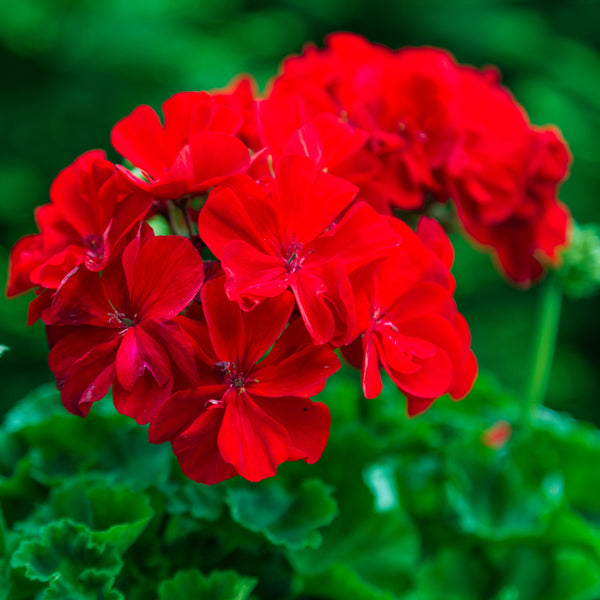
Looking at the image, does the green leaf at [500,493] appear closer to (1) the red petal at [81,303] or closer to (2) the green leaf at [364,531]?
(2) the green leaf at [364,531]

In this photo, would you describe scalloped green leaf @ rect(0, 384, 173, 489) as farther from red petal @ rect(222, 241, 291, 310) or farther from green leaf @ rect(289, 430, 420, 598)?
red petal @ rect(222, 241, 291, 310)

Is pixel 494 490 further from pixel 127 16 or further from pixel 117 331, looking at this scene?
pixel 127 16

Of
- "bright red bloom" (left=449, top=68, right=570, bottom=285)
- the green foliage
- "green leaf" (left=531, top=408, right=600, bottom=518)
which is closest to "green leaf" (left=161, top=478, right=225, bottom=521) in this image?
the green foliage

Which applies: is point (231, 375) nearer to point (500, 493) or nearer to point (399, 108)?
point (399, 108)

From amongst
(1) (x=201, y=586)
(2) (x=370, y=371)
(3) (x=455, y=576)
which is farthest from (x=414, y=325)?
(3) (x=455, y=576)

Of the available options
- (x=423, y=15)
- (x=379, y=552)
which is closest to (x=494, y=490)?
(x=379, y=552)

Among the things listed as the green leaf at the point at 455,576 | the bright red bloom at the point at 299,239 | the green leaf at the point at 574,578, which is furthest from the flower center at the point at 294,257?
the green leaf at the point at 574,578
